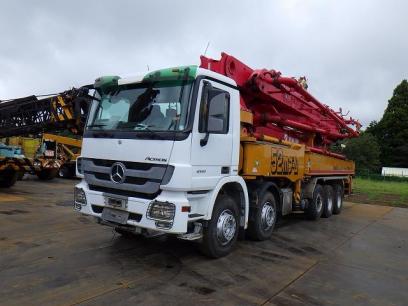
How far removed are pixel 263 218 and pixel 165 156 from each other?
3.01 metres

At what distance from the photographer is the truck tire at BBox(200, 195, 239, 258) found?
19.9 feet

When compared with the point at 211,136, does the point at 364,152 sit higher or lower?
higher

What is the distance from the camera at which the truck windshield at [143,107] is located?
18.5 ft

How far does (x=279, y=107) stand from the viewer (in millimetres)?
9469

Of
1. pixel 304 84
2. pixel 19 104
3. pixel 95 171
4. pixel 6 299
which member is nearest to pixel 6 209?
pixel 19 104

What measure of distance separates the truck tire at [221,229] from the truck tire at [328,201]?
Result: 5643mm

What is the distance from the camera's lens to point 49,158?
19906mm

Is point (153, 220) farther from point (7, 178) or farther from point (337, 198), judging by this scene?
point (7, 178)

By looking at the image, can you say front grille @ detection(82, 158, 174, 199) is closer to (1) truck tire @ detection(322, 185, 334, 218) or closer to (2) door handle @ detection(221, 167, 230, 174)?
(2) door handle @ detection(221, 167, 230, 174)

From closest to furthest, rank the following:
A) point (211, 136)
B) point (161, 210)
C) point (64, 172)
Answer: point (161, 210) → point (211, 136) → point (64, 172)

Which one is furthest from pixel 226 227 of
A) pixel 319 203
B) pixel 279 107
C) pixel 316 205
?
pixel 319 203

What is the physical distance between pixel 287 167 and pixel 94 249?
13.5 ft

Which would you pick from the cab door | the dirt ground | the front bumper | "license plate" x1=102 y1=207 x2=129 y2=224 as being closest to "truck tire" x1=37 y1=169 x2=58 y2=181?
the dirt ground

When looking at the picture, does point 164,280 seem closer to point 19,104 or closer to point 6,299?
point 6,299
